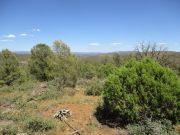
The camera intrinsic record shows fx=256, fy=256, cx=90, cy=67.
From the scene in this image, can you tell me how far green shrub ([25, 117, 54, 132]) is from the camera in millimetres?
8883

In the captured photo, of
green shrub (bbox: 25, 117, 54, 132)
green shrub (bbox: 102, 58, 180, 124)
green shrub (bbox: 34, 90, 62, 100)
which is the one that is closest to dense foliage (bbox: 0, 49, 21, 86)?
green shrub (bbox: 34, 90, 62, 100)

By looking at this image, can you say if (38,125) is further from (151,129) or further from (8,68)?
(8,68)

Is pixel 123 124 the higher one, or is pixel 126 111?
pixel 126 111

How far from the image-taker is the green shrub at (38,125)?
888 cm

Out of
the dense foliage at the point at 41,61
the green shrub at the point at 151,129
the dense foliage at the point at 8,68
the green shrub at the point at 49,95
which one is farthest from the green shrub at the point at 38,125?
the dense foliage at the point at 8,68

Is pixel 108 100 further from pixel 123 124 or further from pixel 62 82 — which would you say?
pixel 62 82

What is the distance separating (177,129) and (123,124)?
6.33ft

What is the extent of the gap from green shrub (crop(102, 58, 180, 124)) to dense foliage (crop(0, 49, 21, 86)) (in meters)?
17.7

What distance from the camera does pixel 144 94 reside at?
9.01m

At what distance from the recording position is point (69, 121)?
9.73 m

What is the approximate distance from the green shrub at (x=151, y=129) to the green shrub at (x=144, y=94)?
511 millimetres

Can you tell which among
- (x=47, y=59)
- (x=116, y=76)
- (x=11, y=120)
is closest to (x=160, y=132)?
(x=116, y=76)

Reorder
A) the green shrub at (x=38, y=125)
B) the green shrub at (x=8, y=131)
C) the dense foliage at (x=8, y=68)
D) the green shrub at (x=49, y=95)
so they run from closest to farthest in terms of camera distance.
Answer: the green shrub at (x=8, y=131) < the green shrub at (x=38, y=125) < the green shrub at (x=49, y=95) < the dense foliage at (x=8, y=68)

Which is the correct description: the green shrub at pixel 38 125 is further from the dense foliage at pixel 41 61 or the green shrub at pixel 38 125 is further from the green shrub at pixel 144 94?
the dense foliage at pixel 41 61
